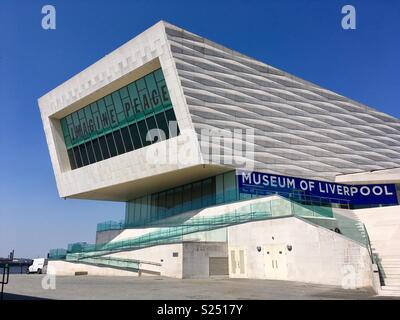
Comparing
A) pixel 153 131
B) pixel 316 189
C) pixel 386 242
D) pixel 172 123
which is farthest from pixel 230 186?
pixel 386 242

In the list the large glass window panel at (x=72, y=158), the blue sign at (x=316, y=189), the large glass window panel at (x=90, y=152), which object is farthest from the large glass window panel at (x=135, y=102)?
the large glass window panel at (x=72, y=158)

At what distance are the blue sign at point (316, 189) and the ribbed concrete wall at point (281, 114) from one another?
1.21 m

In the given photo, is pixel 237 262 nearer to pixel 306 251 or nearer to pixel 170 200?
pixel 306 251

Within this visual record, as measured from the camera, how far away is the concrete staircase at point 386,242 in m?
17.2

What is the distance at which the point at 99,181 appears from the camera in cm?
4206

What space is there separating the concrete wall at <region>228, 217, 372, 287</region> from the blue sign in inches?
309

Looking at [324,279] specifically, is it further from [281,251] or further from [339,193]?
[339,193]

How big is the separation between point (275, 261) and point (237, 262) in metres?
3.74

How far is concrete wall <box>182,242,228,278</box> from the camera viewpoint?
83.7 ft

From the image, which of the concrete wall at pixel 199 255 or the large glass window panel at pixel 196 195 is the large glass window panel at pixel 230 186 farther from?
the concrete wall at pixel 199 255

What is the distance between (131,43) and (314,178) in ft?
76.2

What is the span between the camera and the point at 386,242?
2311 centimetres
